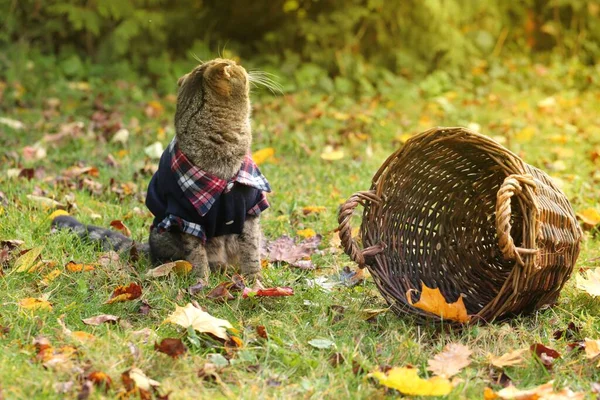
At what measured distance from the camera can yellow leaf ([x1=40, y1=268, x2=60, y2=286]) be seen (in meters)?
3.19

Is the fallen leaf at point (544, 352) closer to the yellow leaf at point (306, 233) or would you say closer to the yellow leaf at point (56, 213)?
the yellow leaf at point (306, 233)

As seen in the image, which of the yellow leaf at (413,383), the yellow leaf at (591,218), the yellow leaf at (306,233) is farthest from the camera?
the yellow leaf at (591,218)

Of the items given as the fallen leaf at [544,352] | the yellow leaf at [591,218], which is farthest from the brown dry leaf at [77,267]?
the yellow leaf at [591,218]

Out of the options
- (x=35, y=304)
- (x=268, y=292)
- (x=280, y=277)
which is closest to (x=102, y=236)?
(x=35, y=304)

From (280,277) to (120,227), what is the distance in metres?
1.05

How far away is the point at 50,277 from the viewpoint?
323cm

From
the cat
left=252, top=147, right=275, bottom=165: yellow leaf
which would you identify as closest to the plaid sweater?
the cat

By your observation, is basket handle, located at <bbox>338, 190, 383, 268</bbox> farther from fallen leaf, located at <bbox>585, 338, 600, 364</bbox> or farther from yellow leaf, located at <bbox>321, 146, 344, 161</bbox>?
yellow leaf, located at <bbox>321, 146, 344, 161</bbox>

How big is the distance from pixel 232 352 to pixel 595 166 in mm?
3583

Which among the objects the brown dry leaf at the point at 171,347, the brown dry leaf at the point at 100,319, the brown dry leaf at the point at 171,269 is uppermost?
the brown dry leaf at the point at 171,347

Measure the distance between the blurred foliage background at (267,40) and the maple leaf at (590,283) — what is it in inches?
160

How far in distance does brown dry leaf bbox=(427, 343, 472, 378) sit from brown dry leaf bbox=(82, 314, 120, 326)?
1.19 m

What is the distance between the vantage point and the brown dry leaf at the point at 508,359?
2582mm

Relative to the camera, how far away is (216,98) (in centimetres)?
324
